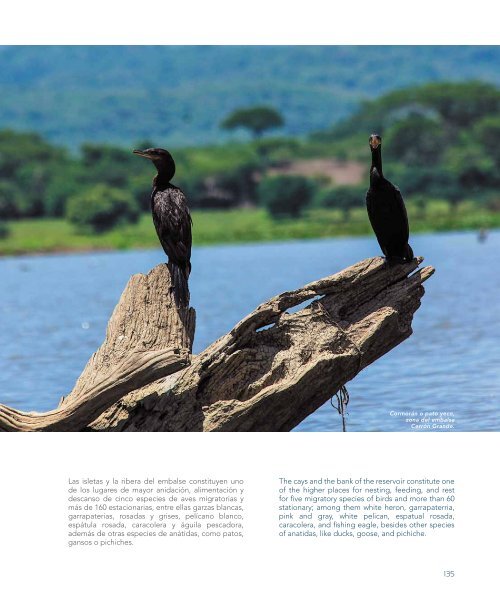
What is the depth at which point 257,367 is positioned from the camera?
7.00 meters

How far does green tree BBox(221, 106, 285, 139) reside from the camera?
314ft

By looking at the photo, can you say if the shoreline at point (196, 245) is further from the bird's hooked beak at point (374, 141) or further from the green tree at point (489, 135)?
the bird's hooked beak at point (374, 141)

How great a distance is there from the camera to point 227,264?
34.5 meters

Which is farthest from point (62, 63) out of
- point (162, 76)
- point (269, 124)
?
point (269, 124)

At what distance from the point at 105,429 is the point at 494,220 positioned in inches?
1899

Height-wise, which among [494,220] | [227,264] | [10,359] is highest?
[494,220]

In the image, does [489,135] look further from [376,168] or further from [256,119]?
[376,168]

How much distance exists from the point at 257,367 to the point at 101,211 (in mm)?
46990

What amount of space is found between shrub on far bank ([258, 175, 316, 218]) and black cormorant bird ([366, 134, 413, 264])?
50627 millimetres

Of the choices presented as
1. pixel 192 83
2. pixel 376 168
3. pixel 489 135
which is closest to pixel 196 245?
pixel 489 135

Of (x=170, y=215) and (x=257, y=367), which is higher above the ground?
(x=170, y=215)
